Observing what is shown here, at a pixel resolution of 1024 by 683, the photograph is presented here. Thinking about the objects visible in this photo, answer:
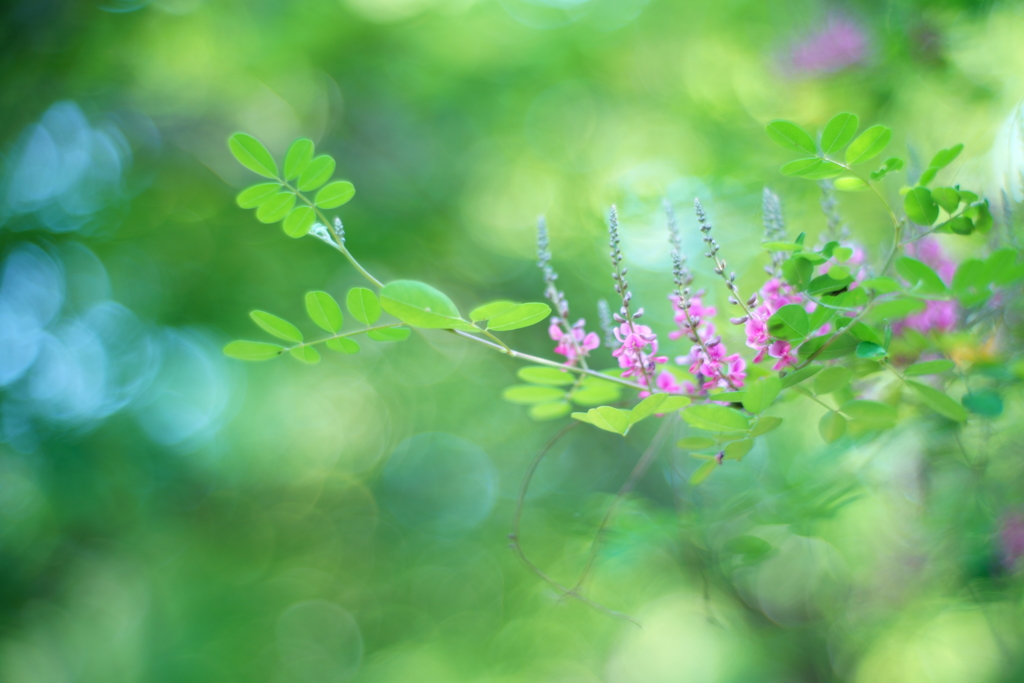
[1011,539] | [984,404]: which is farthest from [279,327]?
[1011,539]

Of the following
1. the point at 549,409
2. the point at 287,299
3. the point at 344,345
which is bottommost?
the point at 287,299

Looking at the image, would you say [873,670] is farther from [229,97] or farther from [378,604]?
[229,97]

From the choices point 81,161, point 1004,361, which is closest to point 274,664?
point 81,161

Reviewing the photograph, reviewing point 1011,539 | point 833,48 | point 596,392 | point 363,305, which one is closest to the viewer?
point 363,305

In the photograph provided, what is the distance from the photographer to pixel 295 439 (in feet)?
10.0

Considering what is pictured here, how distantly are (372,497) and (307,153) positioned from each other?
3339 millimetres

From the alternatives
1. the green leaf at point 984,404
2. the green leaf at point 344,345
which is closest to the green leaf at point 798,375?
the green leaf at point 984,404

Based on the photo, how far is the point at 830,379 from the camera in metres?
0.43

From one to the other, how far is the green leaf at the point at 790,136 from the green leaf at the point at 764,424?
0.72ft

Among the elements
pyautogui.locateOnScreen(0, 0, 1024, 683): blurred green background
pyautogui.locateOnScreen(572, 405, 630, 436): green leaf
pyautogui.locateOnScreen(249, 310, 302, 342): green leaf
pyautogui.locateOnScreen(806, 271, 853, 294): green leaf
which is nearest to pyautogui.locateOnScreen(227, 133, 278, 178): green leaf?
pyautogui.locateOnScreen(249, 310, 302, 342): green leaf

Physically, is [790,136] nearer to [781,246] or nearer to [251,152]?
[781,246]

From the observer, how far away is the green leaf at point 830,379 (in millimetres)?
423

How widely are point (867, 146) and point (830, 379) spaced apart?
0.67ft

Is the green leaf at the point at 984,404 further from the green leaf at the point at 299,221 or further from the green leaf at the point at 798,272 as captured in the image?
the green leaf at the point at 299,221
